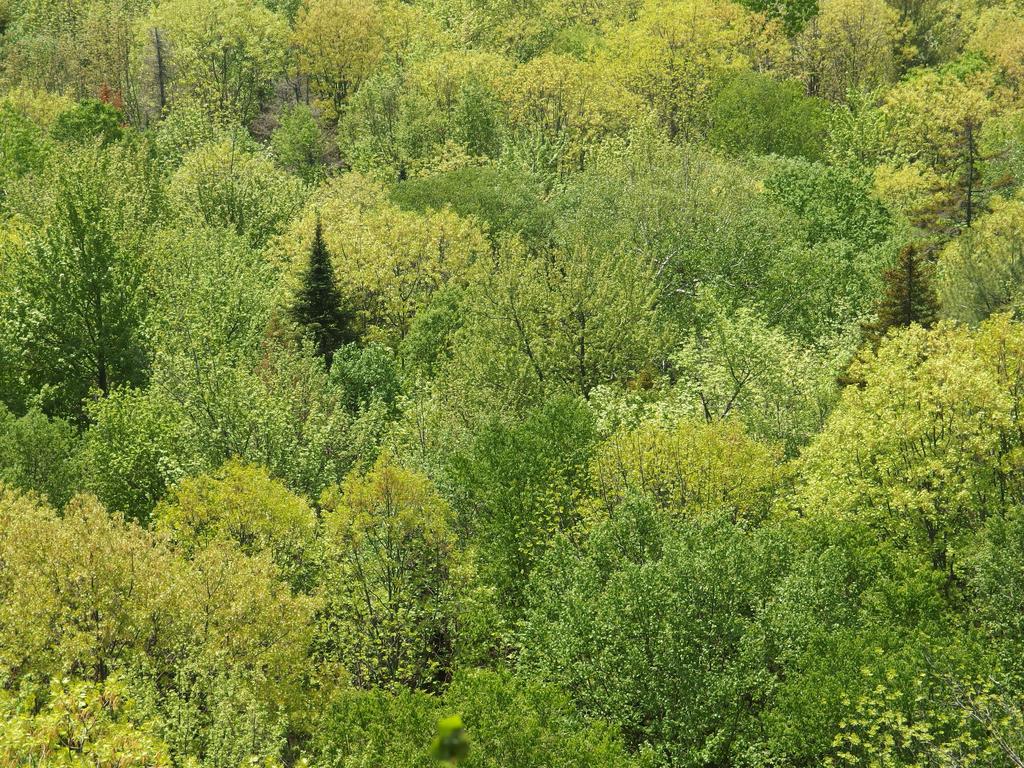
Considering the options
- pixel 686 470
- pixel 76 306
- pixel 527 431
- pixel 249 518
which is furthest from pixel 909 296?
pixel 76 306

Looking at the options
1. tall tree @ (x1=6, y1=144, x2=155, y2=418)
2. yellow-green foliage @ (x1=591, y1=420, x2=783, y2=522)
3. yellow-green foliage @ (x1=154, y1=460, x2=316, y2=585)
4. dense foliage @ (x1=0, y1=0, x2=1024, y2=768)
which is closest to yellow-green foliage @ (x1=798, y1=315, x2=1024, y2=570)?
dense foliage @ (x1=0, y1=0, x2=1024, y2=768)

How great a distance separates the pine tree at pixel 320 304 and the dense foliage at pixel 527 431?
230 millimetres

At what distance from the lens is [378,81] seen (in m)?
99.2

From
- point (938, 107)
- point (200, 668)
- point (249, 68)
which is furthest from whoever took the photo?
point (249, 68)

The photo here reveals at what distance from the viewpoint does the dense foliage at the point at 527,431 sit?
26.9 m

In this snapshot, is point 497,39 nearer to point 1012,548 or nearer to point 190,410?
point 190,410

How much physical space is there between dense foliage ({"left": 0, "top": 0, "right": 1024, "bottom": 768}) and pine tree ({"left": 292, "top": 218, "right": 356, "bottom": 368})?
230 millimetres

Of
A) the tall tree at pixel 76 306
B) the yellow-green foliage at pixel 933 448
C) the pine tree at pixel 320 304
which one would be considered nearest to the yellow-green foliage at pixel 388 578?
the yellow-green foliage at pixel 933 448

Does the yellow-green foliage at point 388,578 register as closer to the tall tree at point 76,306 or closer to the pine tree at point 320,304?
the tall tree at point 76,306

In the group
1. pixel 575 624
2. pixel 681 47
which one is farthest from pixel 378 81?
pixel 575 624

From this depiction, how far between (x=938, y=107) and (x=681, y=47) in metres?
22.8

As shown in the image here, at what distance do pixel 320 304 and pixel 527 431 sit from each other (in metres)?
26.0

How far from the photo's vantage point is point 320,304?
203ft

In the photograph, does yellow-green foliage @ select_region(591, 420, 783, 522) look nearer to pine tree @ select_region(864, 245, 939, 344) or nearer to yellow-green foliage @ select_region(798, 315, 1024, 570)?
yellow-green foliage @ select_region(798, 315, 1024, 570)
